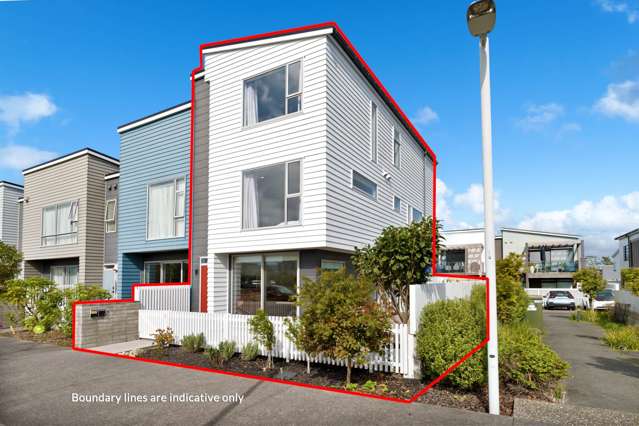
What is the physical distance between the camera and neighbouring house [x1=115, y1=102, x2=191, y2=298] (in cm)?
1584

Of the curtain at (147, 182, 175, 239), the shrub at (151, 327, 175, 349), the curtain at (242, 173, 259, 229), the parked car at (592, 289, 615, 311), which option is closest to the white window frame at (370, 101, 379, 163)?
the curtain at (242, 173, 259, 229)

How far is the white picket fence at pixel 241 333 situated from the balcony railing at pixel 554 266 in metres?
33.7

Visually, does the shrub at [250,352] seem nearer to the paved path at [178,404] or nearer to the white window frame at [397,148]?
the paved path at [178,404]

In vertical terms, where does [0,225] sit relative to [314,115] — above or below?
below

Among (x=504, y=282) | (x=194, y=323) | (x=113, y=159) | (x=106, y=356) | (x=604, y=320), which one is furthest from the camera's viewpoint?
(x=113, y=159)

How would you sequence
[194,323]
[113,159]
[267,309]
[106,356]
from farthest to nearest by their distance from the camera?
1. [113,159]
2. [267,309]
3. [194,323]
4. [106,356]

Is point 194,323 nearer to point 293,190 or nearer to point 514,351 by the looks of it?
point 293,190

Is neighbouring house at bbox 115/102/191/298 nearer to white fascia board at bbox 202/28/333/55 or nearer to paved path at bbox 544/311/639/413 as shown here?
white fascia board at bbox 202/28/333/55

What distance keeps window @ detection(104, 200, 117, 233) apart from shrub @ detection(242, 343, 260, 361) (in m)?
12.1

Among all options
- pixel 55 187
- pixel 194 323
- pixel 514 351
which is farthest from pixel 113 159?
pixel 514 351

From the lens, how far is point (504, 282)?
14328 millimetres

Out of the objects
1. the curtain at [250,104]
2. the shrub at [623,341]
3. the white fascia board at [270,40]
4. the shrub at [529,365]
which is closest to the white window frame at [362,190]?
the curtain at [250,104]

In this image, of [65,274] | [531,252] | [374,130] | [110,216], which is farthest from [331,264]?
[531,252]

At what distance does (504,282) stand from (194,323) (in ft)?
32.3
